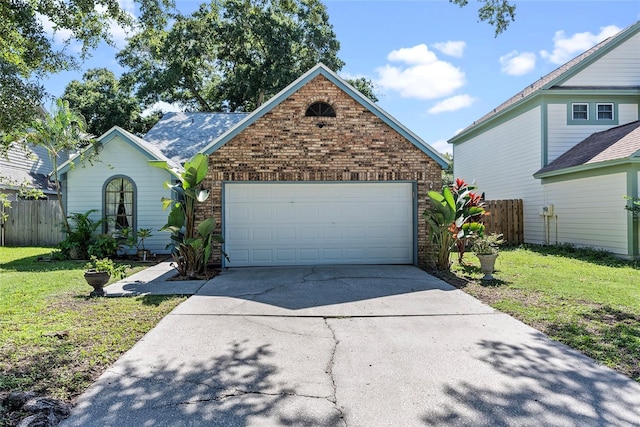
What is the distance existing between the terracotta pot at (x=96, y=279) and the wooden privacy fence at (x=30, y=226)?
32.8 ft

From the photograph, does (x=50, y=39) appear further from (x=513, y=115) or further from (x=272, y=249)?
(x=513, y=115)

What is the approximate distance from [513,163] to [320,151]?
426 inches

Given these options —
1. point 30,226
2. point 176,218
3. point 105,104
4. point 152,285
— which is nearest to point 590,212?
point 176,218

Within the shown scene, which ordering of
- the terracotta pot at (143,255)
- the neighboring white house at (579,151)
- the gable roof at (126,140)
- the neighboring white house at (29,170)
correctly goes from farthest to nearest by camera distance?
the neighboring white house at (29,170) → the gable roof at (126,140) → the terracotta pot at (143,255) → the neighboring white house at (579,151)

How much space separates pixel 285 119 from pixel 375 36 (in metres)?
4.31

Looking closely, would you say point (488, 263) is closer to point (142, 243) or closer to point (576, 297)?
point (576, 297)

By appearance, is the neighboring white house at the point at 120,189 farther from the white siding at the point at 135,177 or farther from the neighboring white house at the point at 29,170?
the neighboring white house at the point at 29,170

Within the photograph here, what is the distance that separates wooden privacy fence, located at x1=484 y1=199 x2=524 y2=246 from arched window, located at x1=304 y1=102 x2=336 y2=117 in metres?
8.23

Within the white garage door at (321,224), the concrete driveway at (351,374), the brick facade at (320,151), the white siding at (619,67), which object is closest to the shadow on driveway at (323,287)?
the concrete driveway at (351,374)

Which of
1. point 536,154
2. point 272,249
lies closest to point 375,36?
point 272,249

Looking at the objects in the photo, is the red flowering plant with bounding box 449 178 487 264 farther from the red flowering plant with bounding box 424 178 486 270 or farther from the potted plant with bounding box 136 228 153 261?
the potted plant with bounding box 136 228 153 261

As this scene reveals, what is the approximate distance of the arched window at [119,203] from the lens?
40.9ft

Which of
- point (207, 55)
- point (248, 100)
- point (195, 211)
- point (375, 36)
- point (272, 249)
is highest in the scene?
point (207, 55)

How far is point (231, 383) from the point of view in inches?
141
